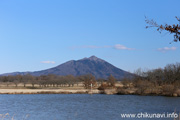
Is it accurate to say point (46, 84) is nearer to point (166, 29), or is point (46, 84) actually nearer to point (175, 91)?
point (175, 91)

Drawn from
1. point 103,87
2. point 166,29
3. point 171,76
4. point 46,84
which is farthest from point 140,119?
point 46,84

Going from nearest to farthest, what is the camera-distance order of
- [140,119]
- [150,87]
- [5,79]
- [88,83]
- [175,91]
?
[140,119] → [175,91] → [150,87] → [88,83] → [5,79]

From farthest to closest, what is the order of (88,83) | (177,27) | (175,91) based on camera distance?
(88,83), (175,91), (177,27)

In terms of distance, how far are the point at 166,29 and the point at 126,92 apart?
6260 cm

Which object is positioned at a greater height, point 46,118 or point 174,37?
point 174,37

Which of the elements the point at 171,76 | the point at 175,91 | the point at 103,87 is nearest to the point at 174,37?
the point at 175,91

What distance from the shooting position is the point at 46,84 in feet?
390

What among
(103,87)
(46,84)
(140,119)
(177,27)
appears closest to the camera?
(177,27)

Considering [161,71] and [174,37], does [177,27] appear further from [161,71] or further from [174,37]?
[161,71]

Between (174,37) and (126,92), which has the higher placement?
(174,37)

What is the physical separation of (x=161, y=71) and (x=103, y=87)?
23.0 meters

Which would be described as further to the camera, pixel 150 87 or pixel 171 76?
pixel 171 76

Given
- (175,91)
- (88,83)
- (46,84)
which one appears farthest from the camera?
(46,84)

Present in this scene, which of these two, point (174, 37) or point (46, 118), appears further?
point (46, 118)
